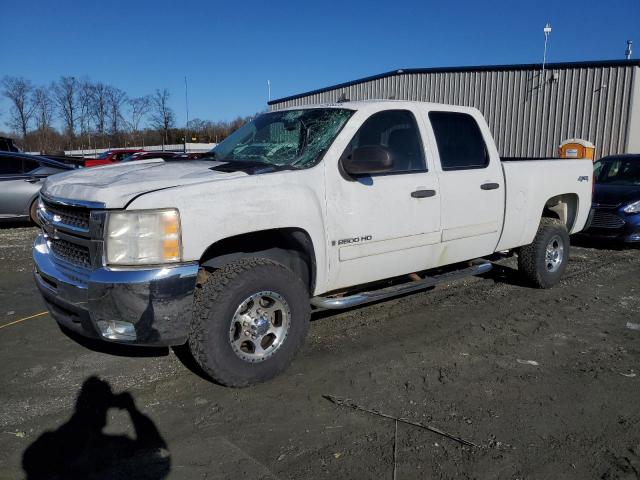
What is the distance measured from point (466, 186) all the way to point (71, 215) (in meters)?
3.32

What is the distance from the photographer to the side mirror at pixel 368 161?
3.90 m

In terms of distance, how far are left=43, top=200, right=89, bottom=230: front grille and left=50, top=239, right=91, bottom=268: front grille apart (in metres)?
0.14

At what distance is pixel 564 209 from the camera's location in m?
6.61

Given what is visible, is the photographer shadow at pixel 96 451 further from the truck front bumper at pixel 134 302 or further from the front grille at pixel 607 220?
the front grille at pixel 607 220

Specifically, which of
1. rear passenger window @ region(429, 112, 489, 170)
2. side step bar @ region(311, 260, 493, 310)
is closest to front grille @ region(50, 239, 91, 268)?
side step bar @ region(311, 260, 493, 310)

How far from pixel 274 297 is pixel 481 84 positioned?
18.4 meters

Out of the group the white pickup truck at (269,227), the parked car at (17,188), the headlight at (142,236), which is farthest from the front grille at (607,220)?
the parked car at (17,188)

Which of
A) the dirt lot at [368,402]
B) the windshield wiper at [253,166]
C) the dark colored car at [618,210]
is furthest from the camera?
the dark colored car at [618,210]

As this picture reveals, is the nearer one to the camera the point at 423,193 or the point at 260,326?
the point at 260,326

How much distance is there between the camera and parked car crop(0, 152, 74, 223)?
1041 centimetres

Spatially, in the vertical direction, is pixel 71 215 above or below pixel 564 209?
above

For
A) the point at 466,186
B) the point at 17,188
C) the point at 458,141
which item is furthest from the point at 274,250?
the point at 17,188

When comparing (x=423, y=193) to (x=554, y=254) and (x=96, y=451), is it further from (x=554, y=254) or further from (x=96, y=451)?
(x=96, y=451)

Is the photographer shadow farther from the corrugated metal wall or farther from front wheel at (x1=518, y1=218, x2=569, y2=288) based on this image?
the corrugated metal wall
